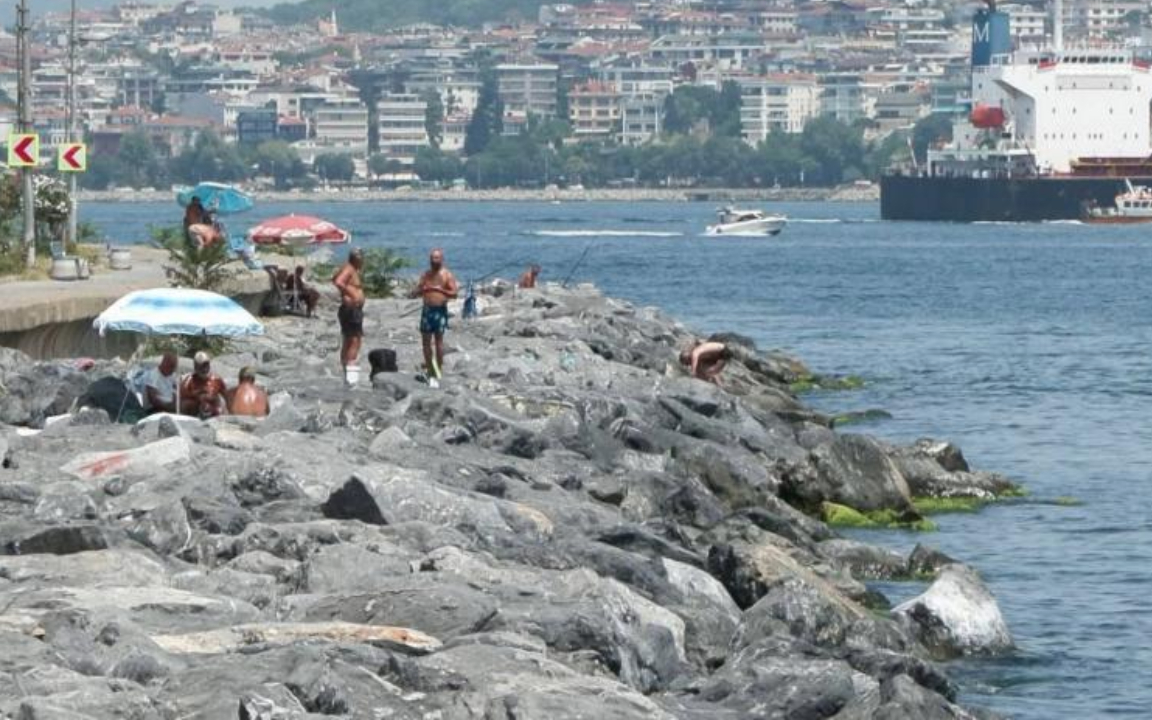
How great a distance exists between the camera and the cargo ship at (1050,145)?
114 m

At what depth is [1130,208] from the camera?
111m

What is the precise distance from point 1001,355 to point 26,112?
14.3 m

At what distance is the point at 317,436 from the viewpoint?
54.2ft

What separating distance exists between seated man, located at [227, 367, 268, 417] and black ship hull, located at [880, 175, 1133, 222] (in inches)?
3812

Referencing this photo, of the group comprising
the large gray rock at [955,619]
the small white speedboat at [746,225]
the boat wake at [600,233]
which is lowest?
the boat wake at [600,233]

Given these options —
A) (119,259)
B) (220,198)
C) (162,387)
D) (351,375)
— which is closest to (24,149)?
(119,259)

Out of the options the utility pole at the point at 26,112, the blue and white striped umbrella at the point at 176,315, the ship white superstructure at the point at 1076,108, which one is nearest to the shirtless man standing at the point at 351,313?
the blue and white striped umbrella at the point at 176,315

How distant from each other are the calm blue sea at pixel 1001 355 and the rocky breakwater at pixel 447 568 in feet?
2.34

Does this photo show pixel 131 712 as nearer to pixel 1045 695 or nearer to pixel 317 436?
pixel 1045 695

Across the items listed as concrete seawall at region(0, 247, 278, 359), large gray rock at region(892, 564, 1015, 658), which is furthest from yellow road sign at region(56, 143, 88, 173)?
large gray rock at region(892, 564, 1015, 658)

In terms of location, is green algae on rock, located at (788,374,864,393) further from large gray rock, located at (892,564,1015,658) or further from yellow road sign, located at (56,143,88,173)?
large gray rock, located at (892,564,1015,658)

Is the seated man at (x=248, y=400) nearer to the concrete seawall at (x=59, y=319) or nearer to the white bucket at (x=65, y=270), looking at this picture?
the concrete seawall at (x=59, y=319)

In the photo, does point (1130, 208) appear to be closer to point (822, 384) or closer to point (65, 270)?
point (822, 384)

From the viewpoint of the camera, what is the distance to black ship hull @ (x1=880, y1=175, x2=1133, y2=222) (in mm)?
113312
